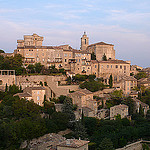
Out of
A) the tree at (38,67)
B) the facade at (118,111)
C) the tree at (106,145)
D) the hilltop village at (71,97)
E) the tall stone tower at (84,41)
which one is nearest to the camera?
the tree at (106,145)

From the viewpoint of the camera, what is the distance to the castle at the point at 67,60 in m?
57.2

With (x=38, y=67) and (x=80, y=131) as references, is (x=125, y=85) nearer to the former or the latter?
(x=38, y=67)

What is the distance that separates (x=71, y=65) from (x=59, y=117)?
64.3 ft

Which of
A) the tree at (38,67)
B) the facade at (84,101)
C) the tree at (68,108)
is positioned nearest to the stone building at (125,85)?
the facade at (84,101)

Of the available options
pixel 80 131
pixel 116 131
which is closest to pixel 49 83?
pixel 80 131

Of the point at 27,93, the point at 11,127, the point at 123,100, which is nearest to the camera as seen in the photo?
the point at 11,127

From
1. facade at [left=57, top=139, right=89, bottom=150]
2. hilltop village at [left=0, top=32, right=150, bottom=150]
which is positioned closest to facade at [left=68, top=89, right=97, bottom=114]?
hilltop village at [left=0, top=32, right=150, bottom=150]

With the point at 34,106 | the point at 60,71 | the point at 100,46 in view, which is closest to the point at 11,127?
the point at 34,106

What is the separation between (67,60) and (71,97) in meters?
14.6

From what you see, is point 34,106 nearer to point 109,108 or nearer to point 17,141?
point 17,141

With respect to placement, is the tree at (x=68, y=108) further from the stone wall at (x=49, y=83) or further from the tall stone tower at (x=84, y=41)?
the tall stone tower at (x=84, y=41)

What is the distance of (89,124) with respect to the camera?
3991 centimetres

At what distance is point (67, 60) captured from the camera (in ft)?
194

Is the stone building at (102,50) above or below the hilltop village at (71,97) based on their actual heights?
above
